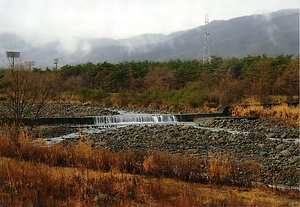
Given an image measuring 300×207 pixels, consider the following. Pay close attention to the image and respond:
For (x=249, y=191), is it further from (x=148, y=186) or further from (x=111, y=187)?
→ (x=111, y=187)

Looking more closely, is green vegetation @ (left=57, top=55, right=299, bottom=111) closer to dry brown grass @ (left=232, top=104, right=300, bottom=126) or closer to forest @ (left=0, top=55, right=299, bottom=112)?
forest @ (left=0, top=55, right=299, bottom=112)

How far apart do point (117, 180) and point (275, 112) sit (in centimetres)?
1860

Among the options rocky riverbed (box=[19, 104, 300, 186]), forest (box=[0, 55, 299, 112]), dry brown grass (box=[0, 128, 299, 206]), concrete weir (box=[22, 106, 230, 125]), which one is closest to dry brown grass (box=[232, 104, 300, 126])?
concrete weir (box=[22, 106, 230, 125])

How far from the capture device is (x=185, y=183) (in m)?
8.45

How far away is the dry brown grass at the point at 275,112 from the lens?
21.9m

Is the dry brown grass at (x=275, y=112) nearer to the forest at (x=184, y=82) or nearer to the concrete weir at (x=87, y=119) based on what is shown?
the concrete weir at (x=87, y=119)

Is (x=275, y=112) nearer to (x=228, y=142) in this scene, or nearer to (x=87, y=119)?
(x=228, y=142)

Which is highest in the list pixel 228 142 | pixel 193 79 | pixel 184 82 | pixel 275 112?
pixel 193 79

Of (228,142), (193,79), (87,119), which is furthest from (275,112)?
(193,79)

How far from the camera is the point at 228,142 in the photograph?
1526 cm

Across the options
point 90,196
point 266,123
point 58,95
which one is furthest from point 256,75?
point 90,196

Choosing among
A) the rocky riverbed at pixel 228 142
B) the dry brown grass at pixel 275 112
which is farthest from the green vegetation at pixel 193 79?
the rocky riverbed at pixel 228 142

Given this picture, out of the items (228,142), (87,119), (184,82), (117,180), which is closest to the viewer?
(117,180)

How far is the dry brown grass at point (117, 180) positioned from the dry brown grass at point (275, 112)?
13270mm
